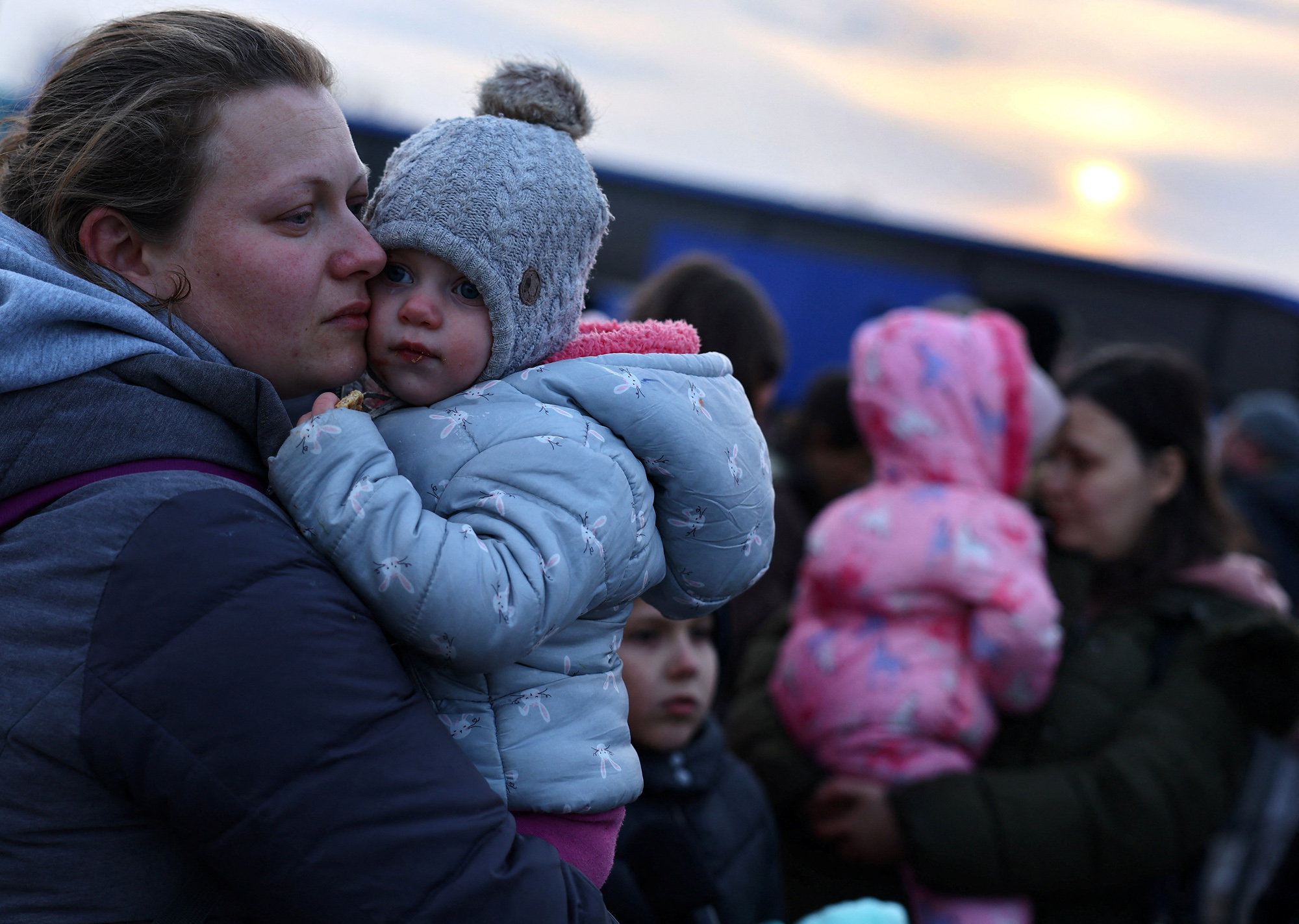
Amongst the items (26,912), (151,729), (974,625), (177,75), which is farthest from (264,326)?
(974,625)

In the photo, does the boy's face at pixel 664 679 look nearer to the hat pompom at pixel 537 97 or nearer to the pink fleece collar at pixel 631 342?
the pink fleece collar at pixel 631 342

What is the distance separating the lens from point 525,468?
124 cm

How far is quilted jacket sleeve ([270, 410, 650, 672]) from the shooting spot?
115 centimetres

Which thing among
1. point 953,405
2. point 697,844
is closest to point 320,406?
point 697,844

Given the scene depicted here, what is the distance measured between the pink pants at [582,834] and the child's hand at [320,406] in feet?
1.70

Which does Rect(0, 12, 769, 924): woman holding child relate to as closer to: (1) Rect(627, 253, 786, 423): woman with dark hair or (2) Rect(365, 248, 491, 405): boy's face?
→ (2) Rect(365, 248, 491, 405): boy's face

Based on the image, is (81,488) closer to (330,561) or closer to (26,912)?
(330,561)

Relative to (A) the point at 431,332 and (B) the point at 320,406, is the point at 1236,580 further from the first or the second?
(B) the point at 320,406

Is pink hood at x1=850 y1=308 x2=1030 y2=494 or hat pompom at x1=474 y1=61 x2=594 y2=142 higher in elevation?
hat pompom at x1=474 y1=61 x2=594 y2=142

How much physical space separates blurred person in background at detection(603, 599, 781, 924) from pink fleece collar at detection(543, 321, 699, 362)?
2.48ft

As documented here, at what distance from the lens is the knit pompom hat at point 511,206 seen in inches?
→ 54.1

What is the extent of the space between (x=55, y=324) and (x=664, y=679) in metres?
1.34

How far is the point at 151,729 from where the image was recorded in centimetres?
101

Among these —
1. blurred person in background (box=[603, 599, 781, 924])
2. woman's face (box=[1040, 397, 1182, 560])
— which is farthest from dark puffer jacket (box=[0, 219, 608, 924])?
woman's face (box=[1040, 397, 1182, 560])
